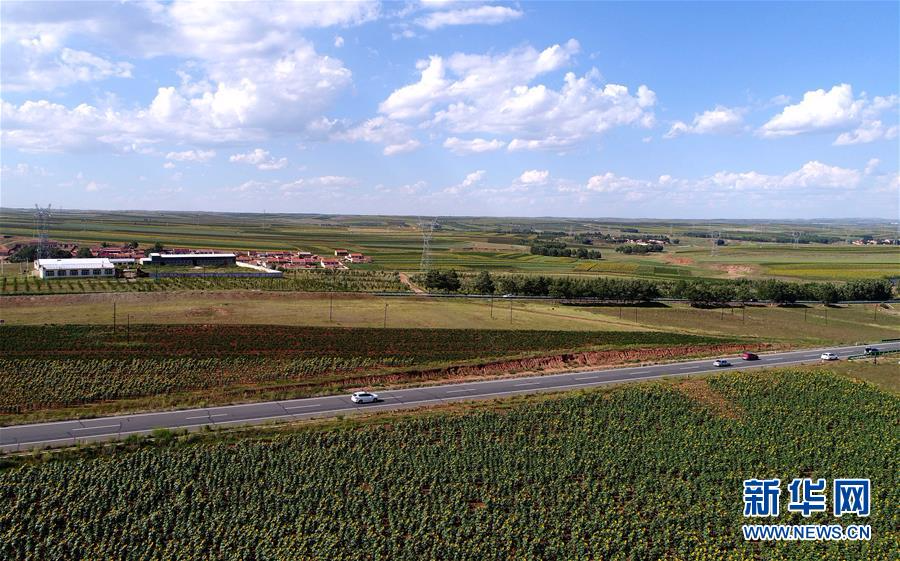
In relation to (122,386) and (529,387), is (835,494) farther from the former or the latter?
(122,386)

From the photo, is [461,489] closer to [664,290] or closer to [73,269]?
[664,290]

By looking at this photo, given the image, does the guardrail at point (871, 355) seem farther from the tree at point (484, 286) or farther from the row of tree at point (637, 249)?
the row of tree at point (637, 249)

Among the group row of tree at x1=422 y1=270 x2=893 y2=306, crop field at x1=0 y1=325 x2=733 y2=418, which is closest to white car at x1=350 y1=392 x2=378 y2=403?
crop field at x1=0 y1=325 x2=733 y2=418

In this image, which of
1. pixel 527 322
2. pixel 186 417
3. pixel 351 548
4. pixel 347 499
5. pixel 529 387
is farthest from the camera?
pixel 527 322

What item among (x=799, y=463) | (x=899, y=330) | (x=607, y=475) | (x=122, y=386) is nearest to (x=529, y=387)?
(x=607, y=475)

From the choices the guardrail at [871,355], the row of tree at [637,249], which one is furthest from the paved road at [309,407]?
the row of tree at [637,249]

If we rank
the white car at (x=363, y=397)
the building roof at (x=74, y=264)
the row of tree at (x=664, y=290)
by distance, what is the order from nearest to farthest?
the white car at (x=363, y=397) < the row of tree at (x=664, y=290) < the building roof at (x=74, y=264)

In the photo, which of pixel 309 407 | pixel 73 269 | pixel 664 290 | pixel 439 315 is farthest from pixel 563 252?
pixel 309 407

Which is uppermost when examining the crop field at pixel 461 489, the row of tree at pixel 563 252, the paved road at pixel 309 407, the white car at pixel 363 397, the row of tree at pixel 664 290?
the row of tree at pixel 563 252
